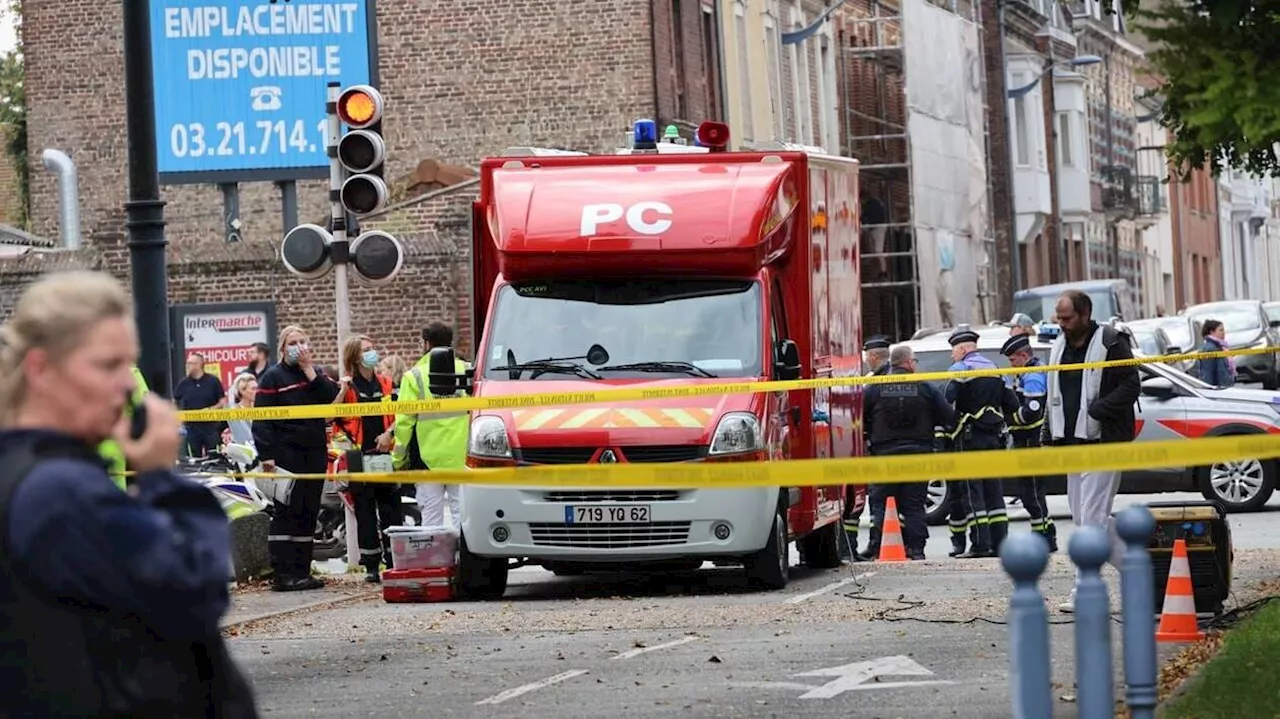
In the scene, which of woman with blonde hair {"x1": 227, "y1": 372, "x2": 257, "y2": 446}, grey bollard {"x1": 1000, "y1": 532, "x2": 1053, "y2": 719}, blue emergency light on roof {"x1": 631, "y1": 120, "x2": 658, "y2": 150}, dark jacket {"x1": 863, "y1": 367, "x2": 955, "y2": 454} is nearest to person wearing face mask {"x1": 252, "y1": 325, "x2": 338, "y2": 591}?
blue emergency light on roof {"x1": 631, "y1": 120, "x2": 658, "y2": 150}

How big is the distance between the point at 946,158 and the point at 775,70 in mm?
8865

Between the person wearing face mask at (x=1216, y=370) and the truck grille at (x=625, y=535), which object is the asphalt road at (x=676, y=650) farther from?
the person wearing face mask at (x=1216, y=370)

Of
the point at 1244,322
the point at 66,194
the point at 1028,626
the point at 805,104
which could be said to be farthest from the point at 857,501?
the point at 805,104

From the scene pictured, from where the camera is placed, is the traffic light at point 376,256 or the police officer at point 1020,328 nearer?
the traffic light at point 376,256

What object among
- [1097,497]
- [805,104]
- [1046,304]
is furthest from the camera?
[1046,304]

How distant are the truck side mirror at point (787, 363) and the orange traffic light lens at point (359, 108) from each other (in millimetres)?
4431

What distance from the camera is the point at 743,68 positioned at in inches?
1773

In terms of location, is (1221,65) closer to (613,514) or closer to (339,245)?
(613,514)

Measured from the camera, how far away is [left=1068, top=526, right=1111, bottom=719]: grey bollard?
6.12 m

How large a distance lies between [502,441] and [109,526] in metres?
11.7

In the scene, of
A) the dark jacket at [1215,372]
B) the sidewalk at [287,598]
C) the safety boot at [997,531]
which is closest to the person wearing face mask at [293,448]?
the sidewalk at [287,598]

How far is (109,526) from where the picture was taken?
4.25 m

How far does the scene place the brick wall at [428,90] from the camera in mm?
37000

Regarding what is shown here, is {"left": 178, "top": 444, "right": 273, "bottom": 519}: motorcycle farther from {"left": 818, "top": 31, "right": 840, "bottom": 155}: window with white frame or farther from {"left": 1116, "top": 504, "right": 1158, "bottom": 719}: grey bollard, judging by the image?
{"left": 818, "top": 31, "right": 840, "bottom": 155}: window with white frame
